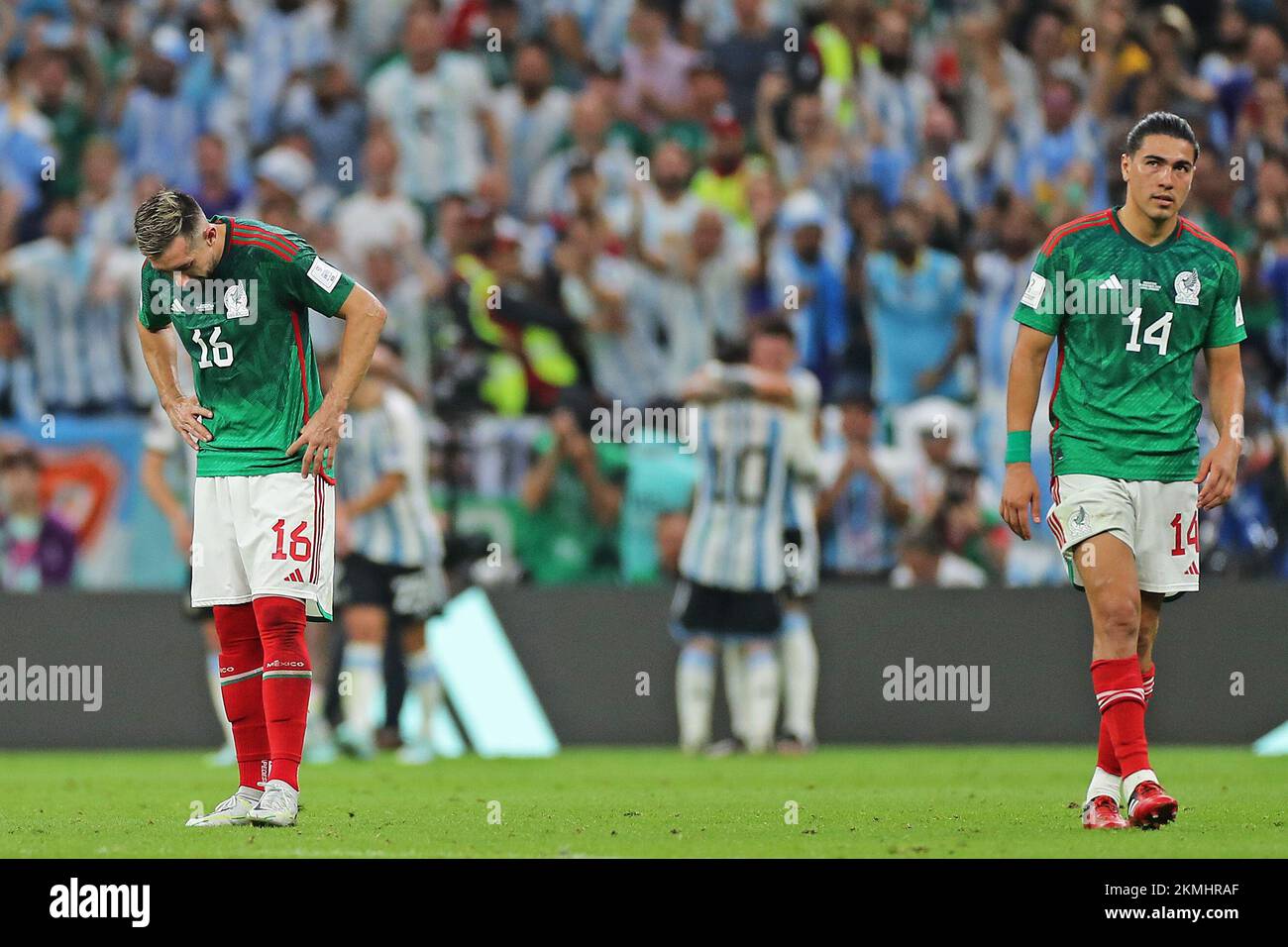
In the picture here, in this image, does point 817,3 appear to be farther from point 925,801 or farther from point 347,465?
point 925,801

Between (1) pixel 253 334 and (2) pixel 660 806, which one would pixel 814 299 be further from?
(1) pixel 253 334

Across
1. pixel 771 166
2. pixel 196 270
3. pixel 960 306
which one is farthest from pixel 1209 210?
pixel 196 270

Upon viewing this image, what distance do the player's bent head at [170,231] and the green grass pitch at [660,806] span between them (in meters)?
2.10

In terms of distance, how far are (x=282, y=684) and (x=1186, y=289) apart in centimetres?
370

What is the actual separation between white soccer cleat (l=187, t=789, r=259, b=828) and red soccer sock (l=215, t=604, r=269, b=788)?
0.36 feet

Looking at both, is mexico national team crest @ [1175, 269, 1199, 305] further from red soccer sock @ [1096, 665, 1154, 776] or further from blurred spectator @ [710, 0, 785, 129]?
blurred spectator @ [710, 0, 785, 129]

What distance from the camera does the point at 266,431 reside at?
7977 millimetres

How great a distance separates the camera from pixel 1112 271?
787 cm

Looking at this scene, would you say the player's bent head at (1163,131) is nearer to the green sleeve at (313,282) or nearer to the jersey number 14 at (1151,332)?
the jersey number 14 at (1151,332)

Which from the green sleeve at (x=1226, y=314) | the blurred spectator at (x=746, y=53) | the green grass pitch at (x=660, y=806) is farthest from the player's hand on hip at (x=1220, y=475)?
the blurred spectator at (x=746, y=53)

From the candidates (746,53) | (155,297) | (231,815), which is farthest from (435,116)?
(231,815)

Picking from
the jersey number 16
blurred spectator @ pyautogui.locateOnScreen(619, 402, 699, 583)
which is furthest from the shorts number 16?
blurred spectator @ pyautogui.locateOnScreen(619, 402, 699, 583)

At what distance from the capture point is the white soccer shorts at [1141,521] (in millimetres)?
7801

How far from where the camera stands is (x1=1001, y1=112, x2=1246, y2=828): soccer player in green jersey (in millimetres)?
7797
